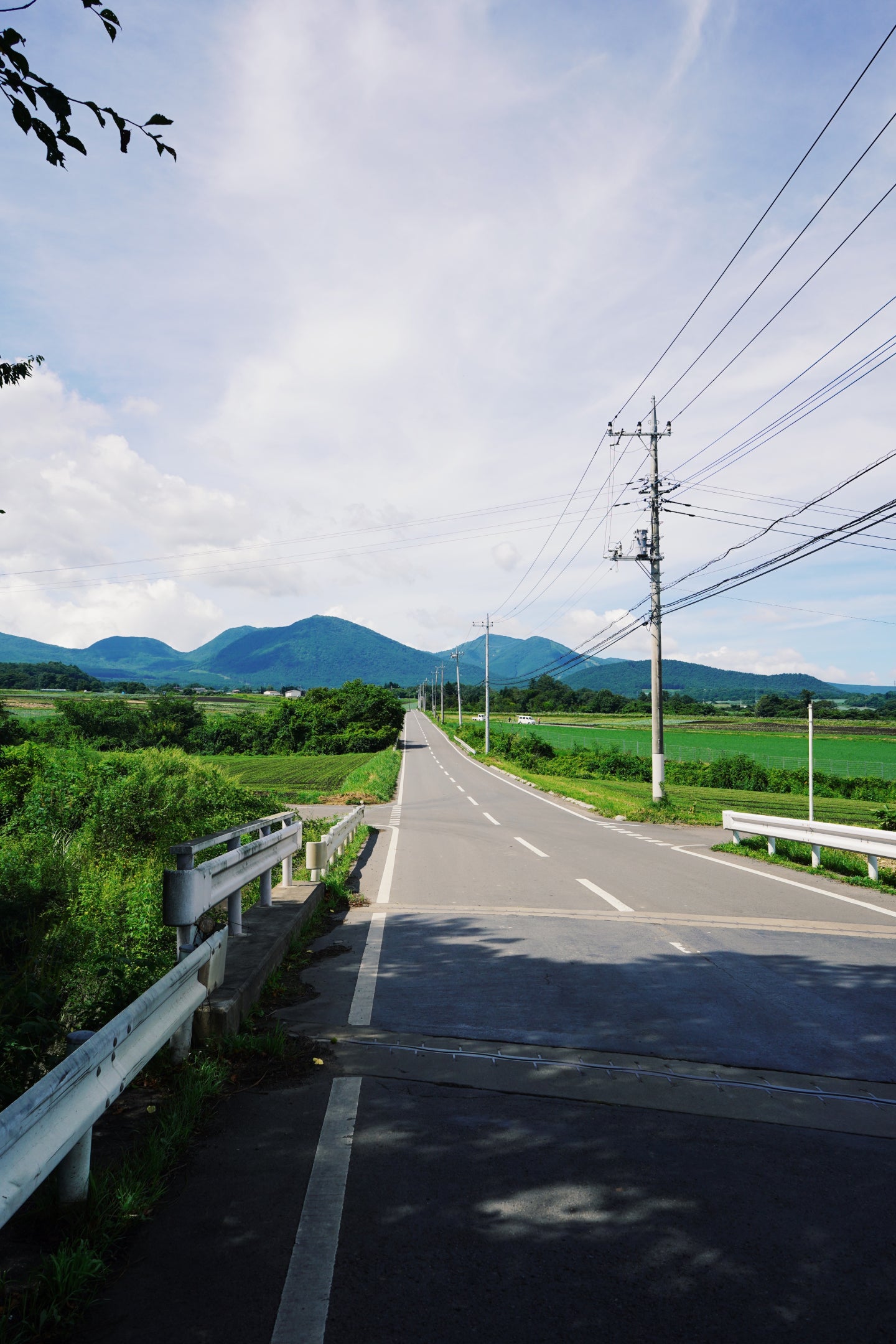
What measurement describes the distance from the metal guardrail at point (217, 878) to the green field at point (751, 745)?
152ft

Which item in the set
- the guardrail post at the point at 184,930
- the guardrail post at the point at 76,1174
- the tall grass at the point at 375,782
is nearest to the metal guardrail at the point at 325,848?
the guardrail post at the point at 184,930

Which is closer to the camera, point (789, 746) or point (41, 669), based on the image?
point (789, 746)

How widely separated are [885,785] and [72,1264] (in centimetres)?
4585

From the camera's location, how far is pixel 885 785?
135 ft

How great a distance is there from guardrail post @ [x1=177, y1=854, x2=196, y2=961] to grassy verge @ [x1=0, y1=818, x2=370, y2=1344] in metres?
0.64

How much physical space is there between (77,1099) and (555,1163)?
204cm

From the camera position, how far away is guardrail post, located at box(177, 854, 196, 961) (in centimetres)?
484

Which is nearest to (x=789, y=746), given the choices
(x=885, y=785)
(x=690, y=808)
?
(x=885, y=785)

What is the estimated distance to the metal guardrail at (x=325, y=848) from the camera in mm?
10344

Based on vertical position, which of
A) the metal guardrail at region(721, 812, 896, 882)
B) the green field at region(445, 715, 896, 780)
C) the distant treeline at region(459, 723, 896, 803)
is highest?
the metal guardrail at region(721, 812, 896, 882)

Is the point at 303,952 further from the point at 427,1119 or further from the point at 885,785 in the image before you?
the point at 885,785

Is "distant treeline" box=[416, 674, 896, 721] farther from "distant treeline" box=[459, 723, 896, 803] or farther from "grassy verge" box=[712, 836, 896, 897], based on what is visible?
"grassy verge" box=[712, 836, 896, 897]

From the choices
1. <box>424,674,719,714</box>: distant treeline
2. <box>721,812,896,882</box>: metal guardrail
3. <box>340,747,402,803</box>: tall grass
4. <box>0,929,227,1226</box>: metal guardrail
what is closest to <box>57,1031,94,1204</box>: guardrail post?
<box>0,929,227,1226</box>: metal guardrail

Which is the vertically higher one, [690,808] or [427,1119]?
[427,1119]
